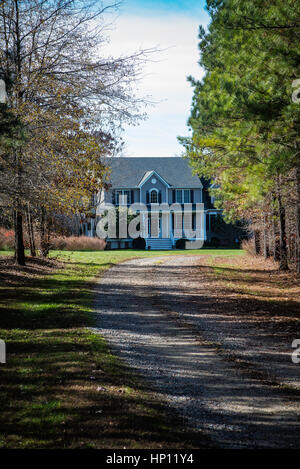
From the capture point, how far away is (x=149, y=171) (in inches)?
1763

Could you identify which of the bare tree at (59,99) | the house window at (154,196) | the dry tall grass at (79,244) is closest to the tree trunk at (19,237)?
the bare tree at (59,99)

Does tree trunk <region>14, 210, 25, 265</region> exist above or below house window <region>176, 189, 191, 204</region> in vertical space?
below

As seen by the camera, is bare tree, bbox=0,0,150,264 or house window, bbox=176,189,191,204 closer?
bare tree, bbox=0,0,150,264

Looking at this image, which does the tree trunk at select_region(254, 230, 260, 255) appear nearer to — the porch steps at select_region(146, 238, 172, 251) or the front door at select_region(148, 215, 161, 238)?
the porch steps at select_region(146, 238, 172, 251)

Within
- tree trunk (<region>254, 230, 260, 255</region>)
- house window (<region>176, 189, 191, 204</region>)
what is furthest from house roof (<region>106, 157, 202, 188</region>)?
tree trunk (<region>254, 230, 260, 255</region>)

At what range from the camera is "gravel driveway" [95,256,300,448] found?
438 cm

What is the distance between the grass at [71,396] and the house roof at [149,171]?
35390 mm

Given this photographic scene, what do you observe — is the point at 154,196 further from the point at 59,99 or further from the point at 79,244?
the point at 59,99

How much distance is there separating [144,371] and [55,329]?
2694 millimetres

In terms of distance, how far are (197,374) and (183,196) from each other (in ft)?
129

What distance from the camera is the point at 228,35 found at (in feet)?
32.0

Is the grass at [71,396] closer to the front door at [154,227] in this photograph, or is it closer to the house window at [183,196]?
the front door at [154,227]

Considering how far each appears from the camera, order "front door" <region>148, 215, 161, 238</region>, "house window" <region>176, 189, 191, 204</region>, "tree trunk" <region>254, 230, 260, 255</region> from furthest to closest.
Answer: "house window" <region>176, 189, 191, 204</region> → "front door" <region>148, 215, 161, 238</region> → "tree trunk" <region>254, 230, 260, 255</region>
